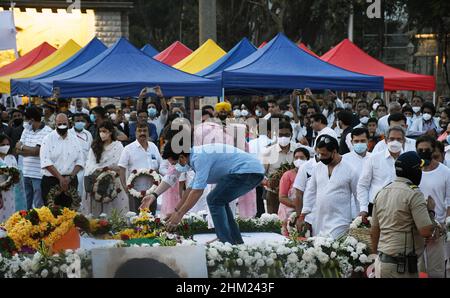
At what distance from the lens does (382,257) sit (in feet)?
28.9

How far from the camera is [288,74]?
63.8 feet

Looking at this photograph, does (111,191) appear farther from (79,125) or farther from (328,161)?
(328,161)

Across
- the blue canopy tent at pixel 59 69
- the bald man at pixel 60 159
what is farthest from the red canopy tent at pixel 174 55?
Answer: the bald man at pixel 60 159

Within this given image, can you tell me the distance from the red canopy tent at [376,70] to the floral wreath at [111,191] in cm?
965

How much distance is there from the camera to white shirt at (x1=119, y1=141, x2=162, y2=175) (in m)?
15.1

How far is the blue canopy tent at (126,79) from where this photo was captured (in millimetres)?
19219

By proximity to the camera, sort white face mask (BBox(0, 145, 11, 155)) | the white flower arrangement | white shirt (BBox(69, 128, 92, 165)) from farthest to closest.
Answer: white shirt (BBox(69, 128, 92, 165)) → white face mask (BBox(0, 145, 11, 155)) → the white flower arrangement

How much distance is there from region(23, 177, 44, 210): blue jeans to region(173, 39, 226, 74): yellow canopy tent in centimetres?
829

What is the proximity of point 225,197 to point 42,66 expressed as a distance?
16497mm

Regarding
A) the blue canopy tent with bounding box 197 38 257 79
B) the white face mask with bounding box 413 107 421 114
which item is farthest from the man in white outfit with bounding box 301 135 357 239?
the white face mask with bounding box 413 107 421 114

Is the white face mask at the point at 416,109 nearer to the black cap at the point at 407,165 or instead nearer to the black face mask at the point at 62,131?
the black face mask at the point at 62,131

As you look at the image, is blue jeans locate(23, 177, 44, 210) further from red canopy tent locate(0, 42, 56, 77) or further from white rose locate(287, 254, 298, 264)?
red canopy tent locate(0, 42, 56, 77)
